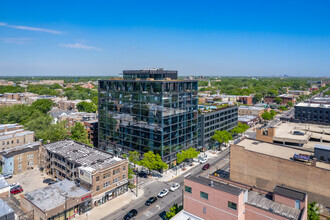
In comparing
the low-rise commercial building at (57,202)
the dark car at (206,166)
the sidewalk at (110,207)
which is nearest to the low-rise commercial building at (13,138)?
the low-rise commercial building at (57,202)

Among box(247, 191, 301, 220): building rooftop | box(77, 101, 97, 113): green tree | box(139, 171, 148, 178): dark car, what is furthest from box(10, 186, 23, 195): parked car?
box(77, 101, 97, 113): green tree

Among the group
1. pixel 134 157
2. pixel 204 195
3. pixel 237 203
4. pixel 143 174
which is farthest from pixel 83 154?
pixel 237 203

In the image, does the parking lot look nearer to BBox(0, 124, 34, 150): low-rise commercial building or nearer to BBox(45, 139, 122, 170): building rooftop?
BBox(45, 139, 122, 170): building rooftop

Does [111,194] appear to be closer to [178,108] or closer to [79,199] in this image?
[79,199]

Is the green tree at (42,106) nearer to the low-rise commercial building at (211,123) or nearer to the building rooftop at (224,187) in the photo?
the low-rise commercial building at (211,123)

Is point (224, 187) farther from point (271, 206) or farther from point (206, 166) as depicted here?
point (206, 166)

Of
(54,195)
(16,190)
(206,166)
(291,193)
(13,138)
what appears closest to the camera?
(291,193)
